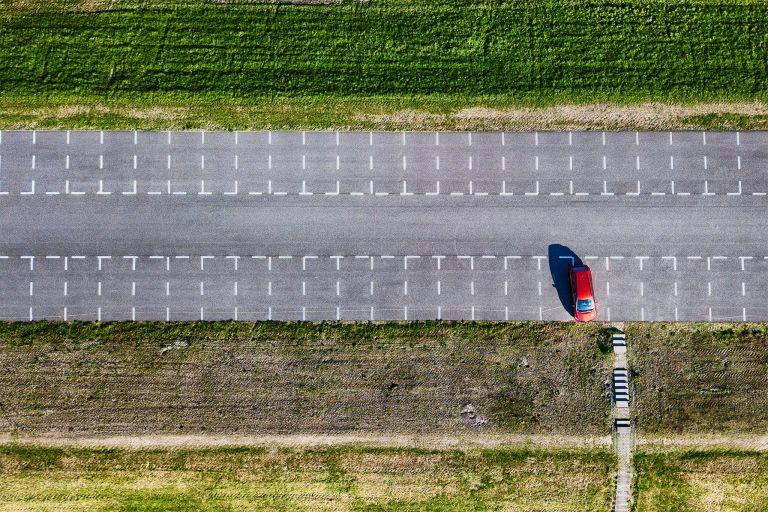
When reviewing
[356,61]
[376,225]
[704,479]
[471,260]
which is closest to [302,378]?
[376,225]

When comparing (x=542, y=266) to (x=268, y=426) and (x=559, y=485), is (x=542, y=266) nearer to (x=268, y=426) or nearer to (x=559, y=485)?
(x=559, y=485)

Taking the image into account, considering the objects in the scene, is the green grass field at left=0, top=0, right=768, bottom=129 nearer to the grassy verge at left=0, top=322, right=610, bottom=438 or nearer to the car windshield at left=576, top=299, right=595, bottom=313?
the car windshield at left=576, top=299, right=595, bottom=313

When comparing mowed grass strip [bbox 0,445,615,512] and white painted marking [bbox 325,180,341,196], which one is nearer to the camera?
mowed grass strip [bbox 0,445,615,512]

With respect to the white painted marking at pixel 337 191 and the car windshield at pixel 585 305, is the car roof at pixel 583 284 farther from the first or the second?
the white painted marking at pixel 337 191

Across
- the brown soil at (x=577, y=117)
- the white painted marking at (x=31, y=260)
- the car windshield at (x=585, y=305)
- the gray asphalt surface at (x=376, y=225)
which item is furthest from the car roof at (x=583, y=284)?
the white painted marking at (x=31, y=260)

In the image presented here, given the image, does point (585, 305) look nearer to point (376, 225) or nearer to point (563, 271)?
point (563, 271)

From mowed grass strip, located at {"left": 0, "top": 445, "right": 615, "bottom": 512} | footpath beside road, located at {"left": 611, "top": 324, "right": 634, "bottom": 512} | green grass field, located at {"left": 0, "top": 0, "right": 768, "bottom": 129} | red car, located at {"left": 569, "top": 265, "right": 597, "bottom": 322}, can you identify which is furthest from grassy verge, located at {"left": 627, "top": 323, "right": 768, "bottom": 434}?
green grass field, located at {"left": 0, "top": 0, "right": 768, "bottom": 129}
